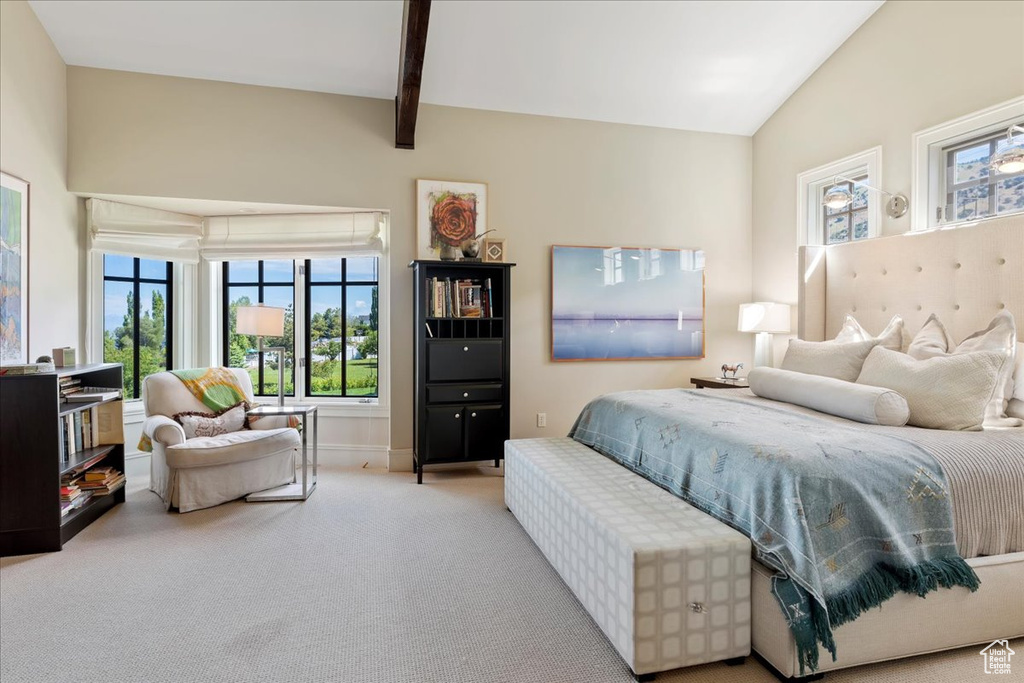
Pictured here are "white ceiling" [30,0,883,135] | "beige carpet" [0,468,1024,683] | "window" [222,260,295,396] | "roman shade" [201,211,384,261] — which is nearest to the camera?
"beige carpet" [0,468,1024,683]

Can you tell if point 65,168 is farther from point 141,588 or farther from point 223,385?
point 141,588

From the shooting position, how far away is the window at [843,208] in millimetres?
3794

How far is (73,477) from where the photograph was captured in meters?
3.20

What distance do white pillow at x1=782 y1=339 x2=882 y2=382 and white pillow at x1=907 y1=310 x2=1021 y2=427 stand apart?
23cm

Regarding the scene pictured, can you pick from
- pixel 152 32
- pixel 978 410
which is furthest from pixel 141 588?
pixel 978 410

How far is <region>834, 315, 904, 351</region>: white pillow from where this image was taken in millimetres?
3180

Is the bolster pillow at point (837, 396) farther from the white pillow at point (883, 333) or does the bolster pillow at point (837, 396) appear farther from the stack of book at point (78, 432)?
the stack of book at point (78, 432)

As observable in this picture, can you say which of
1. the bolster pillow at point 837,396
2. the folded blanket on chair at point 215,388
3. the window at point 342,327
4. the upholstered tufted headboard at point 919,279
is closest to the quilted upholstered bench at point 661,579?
the bolster pillow at point 837,396

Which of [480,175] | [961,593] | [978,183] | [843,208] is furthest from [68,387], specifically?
[978,183]

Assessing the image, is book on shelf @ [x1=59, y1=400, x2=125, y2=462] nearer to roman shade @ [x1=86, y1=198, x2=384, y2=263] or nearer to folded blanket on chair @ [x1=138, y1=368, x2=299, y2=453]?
folded blanket on chair @ [x1=138, y1=368, x2=299, y2=453]

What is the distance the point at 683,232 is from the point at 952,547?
136 inches

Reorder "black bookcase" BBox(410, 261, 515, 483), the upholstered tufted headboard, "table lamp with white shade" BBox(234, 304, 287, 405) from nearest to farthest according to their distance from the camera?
the upholstered tufted headboard
"table lamp with white shade" BBox(234, 304, 287, 405)
"black bookcase" BBox(410, 261, 515, 483)

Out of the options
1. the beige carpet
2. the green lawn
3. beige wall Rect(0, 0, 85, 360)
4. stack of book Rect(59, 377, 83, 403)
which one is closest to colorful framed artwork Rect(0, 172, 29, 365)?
beige wall Rect(0, 0, 85, 360)

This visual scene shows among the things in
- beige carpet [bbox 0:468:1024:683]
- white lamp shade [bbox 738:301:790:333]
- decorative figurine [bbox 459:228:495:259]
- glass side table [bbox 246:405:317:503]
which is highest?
decorative figurine [bbox 459:228:495:259]
